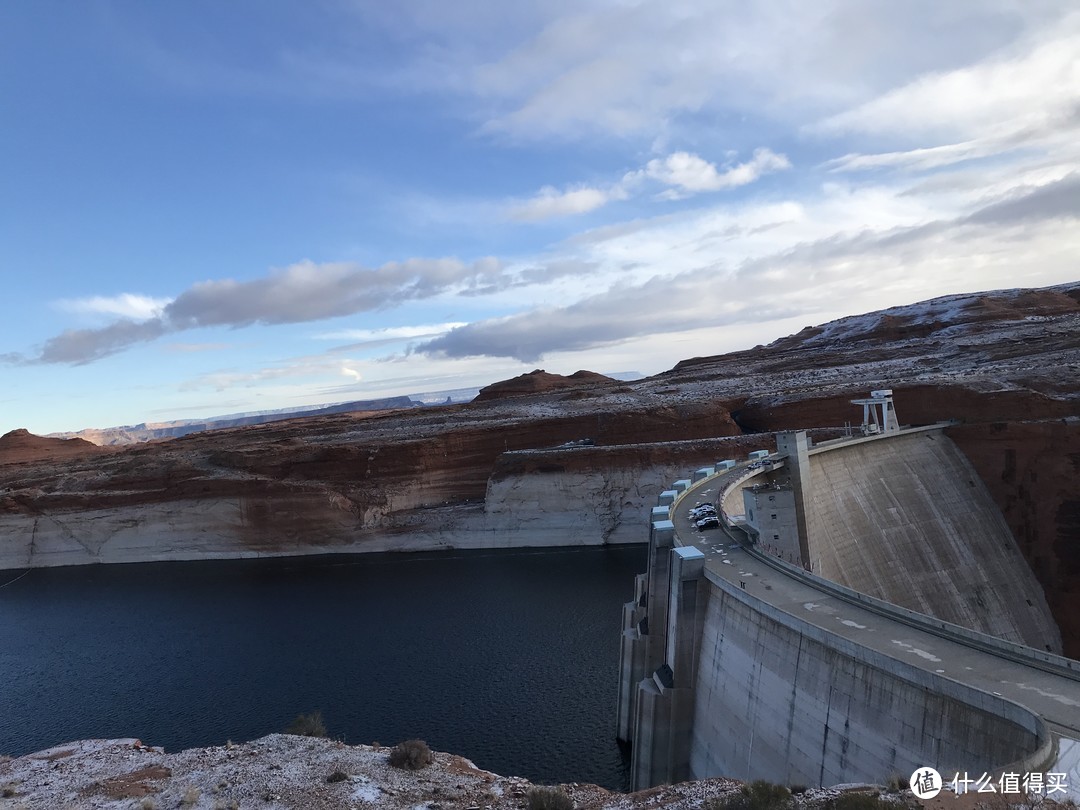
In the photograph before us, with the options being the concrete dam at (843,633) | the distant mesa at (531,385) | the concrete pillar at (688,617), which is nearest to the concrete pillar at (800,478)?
the concrete dam at (843,633)

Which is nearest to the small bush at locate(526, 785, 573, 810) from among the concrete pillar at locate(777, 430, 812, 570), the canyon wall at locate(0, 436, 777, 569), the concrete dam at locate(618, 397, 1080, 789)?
the concrete dam at locate(618, 397, 1080, 789)

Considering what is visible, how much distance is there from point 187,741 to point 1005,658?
26.3 meters

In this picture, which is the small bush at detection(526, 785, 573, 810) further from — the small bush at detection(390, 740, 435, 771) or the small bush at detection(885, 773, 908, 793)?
the small bush at detection(885, 773, 908, 793)

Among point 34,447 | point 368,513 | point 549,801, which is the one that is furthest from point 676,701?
point 34,447

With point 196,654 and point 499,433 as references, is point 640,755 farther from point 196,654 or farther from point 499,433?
point 499,433

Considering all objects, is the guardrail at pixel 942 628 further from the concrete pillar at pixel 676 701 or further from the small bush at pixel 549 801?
the small bush at pixel 549 801

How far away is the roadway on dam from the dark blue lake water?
8.04 meters

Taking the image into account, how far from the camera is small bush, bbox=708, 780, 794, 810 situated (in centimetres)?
1031

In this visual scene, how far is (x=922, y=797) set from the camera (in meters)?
9.20

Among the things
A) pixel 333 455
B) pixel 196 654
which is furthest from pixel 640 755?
pixel 333 455

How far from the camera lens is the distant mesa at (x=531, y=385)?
318 ft

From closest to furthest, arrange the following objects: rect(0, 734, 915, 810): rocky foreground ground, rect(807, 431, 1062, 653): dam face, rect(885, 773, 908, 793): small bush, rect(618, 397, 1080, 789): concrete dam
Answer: rect(885, 773, 908, 793): small bush < rect(618, 397, 1080, 789): concrete dam < rect(0, 734, 915, 810): rocky foreground ground < rect(807, 431, 1062, 653): dam face

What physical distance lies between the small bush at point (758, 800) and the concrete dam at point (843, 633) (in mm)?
2634

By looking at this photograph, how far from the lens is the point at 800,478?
2769cm
